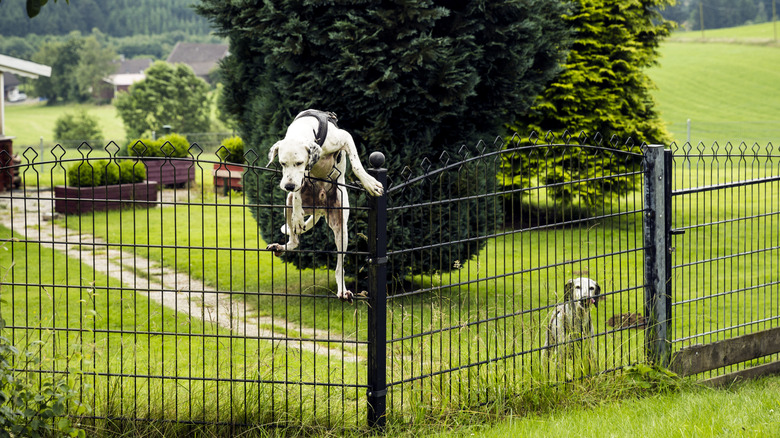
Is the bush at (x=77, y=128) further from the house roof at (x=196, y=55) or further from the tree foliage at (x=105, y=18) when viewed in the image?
the house roof at (x=196, y=55)

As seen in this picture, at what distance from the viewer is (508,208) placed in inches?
585

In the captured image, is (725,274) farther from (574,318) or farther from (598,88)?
(598,88)

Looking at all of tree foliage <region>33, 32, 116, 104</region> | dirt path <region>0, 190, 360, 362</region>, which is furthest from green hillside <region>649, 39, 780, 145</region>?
tree foliage <region>33, 32, 116, 104</region>

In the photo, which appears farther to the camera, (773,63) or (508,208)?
(773,63)

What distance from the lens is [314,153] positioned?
4.24 meters

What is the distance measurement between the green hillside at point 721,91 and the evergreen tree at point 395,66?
25661mm

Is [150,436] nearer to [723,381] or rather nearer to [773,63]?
[723,381]

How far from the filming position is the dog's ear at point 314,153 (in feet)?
13.8

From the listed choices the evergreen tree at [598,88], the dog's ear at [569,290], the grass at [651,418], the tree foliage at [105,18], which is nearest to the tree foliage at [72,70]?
the tree foliage at [105,18]

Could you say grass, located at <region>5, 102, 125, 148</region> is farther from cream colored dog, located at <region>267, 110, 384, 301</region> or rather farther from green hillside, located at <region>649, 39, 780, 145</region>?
cream colored dog, located at <region>267, 110, 384, 301</region>

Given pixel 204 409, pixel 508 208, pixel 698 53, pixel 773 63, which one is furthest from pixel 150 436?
pixel 698 53

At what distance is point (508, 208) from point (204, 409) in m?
10.8

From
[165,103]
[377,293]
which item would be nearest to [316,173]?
[377,293]

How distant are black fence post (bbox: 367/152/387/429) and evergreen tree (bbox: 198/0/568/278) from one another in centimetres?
284
